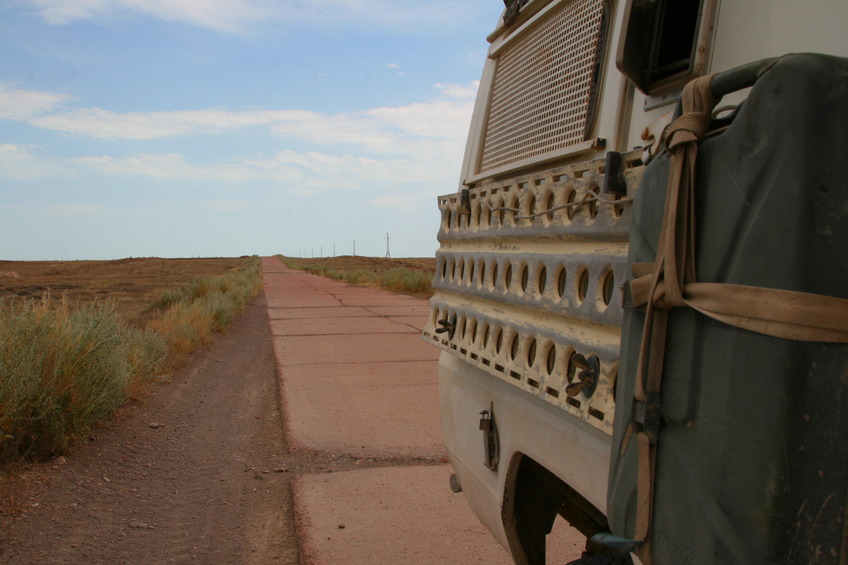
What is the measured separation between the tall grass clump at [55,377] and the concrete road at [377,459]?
159cm

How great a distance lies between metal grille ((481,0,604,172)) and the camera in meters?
2.35

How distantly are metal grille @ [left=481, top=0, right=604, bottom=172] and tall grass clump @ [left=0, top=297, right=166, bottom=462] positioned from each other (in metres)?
3.92

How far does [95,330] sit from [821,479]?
693 cm

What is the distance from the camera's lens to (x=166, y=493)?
212 inches

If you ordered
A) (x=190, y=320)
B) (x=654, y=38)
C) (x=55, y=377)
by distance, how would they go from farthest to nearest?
(x=190, y=320) < (x=55, y=377) < (x=654, y=38)

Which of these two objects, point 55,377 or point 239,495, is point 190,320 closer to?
point 55,377

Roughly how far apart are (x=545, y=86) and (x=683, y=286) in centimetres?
153

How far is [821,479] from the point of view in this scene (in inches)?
44.3

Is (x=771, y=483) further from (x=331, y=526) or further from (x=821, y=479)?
(x=331, y=526)

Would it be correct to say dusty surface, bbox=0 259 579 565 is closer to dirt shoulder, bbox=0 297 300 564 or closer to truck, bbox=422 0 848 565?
dirt shoulder, bbox=0 297 300 564

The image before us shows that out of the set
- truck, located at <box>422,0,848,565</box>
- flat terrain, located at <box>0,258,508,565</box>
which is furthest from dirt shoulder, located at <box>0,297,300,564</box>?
truck, located at <box>422,0,848,565</box>

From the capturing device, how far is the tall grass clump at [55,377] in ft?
18.3

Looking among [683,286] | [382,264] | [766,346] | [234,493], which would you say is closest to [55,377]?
[234,493]

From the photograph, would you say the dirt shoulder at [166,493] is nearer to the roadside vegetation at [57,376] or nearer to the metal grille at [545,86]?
the roadside vegetation at [57,376]
